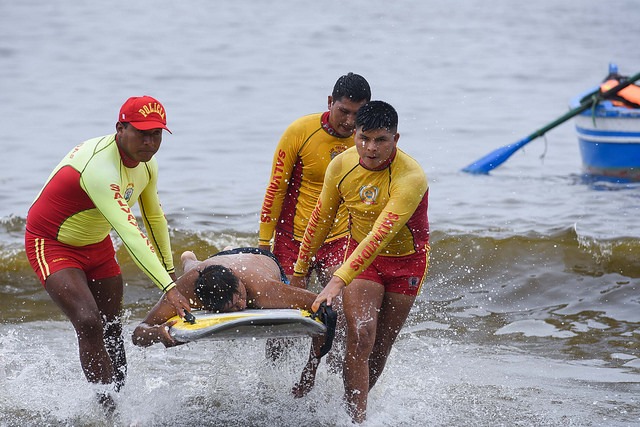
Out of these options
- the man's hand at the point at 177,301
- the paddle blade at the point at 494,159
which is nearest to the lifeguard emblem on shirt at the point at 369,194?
the man's hand at the point at 177,301

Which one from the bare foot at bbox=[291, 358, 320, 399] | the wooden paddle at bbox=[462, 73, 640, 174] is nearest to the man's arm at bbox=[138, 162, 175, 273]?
the bare foot at bbox=[291, 358, 320, 399]

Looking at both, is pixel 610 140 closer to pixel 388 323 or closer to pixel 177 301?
pixel 388 323

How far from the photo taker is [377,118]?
606 cm

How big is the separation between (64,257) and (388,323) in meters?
2.19

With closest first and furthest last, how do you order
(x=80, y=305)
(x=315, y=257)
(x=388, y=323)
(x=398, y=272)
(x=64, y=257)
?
(x=80, y=305) < (x=64, y=257) < (x=398, y=272) < (x=388, y=323) < (x=315, y=257)

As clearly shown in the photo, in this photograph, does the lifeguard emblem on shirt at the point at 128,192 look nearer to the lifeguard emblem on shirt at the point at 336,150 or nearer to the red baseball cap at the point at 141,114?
the red baseball cap at the point at 141,114

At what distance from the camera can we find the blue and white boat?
51.4ft

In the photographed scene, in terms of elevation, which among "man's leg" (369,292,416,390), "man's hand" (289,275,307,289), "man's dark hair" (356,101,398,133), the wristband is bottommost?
"man's leg" (369,292,416,390)

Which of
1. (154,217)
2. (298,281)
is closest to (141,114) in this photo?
(154,217)

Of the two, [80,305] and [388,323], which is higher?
[80,305]

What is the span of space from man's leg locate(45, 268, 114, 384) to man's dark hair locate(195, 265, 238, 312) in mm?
690

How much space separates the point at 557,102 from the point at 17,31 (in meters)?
22.0

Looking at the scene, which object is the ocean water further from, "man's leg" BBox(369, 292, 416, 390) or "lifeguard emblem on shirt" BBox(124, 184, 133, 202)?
"lifeguard emblem on shirt" BBox(124, 184, 133, 202)

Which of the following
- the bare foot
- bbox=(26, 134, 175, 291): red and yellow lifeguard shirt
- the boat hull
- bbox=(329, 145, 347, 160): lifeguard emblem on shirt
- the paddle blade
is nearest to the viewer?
bbox=(26, 134, 175, 291): red and yellow lifeguard shirt
